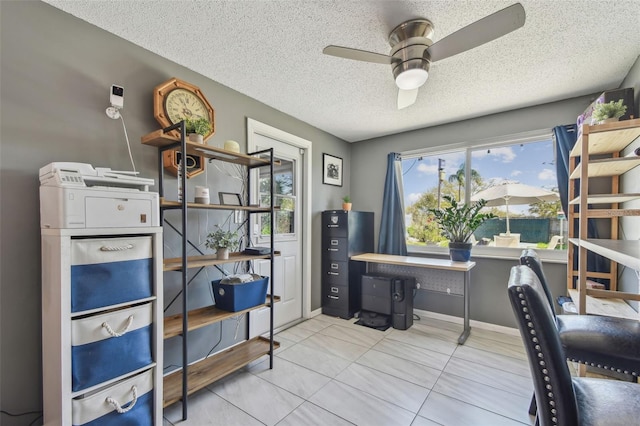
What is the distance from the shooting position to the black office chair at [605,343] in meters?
1.20

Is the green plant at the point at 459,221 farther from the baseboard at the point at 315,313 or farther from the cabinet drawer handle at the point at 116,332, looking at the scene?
the cabinet drawer handle at the point at 116,332

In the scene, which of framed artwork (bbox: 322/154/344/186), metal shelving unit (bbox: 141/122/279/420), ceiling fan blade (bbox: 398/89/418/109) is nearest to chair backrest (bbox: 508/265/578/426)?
ceiling fan blade (bbox: 398/89/418/109)

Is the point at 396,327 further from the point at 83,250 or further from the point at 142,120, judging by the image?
the point at 142,120

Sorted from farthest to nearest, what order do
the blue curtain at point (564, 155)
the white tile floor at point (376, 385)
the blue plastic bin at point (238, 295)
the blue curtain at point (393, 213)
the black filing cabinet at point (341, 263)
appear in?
the blue curtain at point (393, 213)
the black filing cabinet at point (341, 263)
the blue curtain at point (564, 155)
the blue plastic bin at point (238, 295)
the white tile floor at point (376, 385)

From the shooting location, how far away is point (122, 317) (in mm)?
1360

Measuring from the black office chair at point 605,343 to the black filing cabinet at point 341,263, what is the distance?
2.16 metres

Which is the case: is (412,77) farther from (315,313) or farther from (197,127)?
(315,313)

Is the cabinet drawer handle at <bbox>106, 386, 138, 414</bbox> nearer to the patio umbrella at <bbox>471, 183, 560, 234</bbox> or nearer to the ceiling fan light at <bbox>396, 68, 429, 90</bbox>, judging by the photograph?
the ceiling fan light at <bbox>396, 68, 429, 90</bbox>

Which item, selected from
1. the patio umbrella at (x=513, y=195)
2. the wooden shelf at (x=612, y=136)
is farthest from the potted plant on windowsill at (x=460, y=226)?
the wooden shelf at (x=612, y=136)

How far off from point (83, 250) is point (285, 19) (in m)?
1.61

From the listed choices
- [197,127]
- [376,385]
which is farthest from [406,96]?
[376,385]

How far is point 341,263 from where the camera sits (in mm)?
3398

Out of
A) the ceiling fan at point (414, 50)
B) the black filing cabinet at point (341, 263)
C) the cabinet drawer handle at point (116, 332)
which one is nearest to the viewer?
the cabinet drawer handle at point (116, 332)

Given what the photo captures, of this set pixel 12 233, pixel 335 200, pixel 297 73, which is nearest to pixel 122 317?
pixel 12 233
